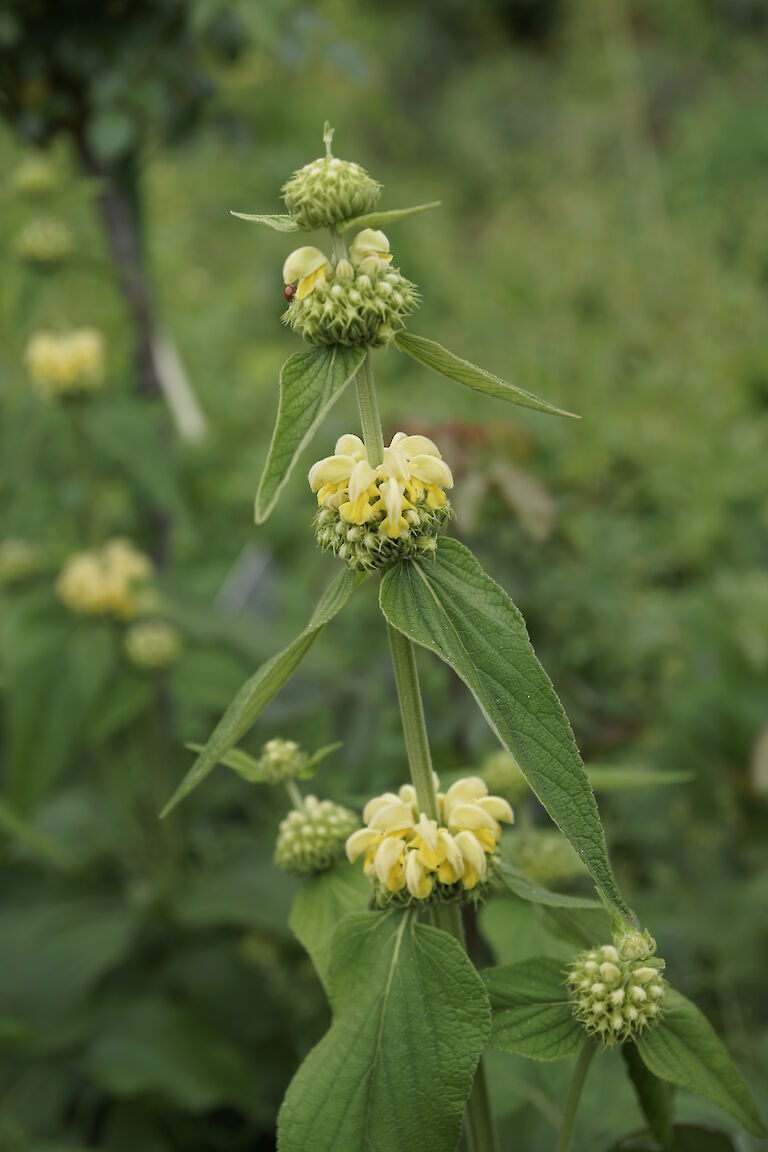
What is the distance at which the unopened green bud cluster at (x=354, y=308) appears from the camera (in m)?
0.81

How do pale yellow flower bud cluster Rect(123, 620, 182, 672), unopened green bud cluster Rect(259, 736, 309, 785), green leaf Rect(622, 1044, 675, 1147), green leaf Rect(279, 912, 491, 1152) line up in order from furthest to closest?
pale yellow flower bud cluster Rect(123, 620, 182, 672) < unopened green bud cluster Rect(259, 736, 309, 785) < green leaf Rect(622, 1044, 675, 1147) < green leaf Rect(279, 912, 491, 1152)

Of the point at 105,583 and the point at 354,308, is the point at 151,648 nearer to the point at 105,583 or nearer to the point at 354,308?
the point at 105,583

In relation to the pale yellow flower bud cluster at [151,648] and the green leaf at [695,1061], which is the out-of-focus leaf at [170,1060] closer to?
the pale yellow flower bud cluster at [151,648]

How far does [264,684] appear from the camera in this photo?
32.6 inches

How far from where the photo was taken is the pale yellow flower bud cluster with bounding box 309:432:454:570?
836 mm

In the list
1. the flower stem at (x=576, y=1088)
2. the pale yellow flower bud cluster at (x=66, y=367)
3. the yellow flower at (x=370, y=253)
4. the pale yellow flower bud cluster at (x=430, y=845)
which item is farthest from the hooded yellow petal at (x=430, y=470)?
the pale yellow flower bud cluster at (x=66, y=367)

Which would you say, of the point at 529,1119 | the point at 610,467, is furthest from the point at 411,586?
the point at 610,467

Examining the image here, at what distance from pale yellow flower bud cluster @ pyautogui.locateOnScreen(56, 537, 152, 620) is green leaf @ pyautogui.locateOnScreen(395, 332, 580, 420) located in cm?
138

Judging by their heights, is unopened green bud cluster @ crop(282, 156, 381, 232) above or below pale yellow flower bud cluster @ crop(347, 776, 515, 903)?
above

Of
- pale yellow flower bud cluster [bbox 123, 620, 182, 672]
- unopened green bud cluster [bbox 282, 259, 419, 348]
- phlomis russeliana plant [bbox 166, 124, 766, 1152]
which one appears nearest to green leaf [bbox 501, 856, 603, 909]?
phlomis russeliana plant [bbox 166, 124, 766, 1152]

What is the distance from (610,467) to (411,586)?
2.61m

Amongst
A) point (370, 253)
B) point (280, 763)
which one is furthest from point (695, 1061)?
point (370, 253)

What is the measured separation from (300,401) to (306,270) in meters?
0.12

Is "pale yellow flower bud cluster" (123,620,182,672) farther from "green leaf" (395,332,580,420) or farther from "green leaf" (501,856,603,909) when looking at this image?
"green leaf" (395,332,580,420)
